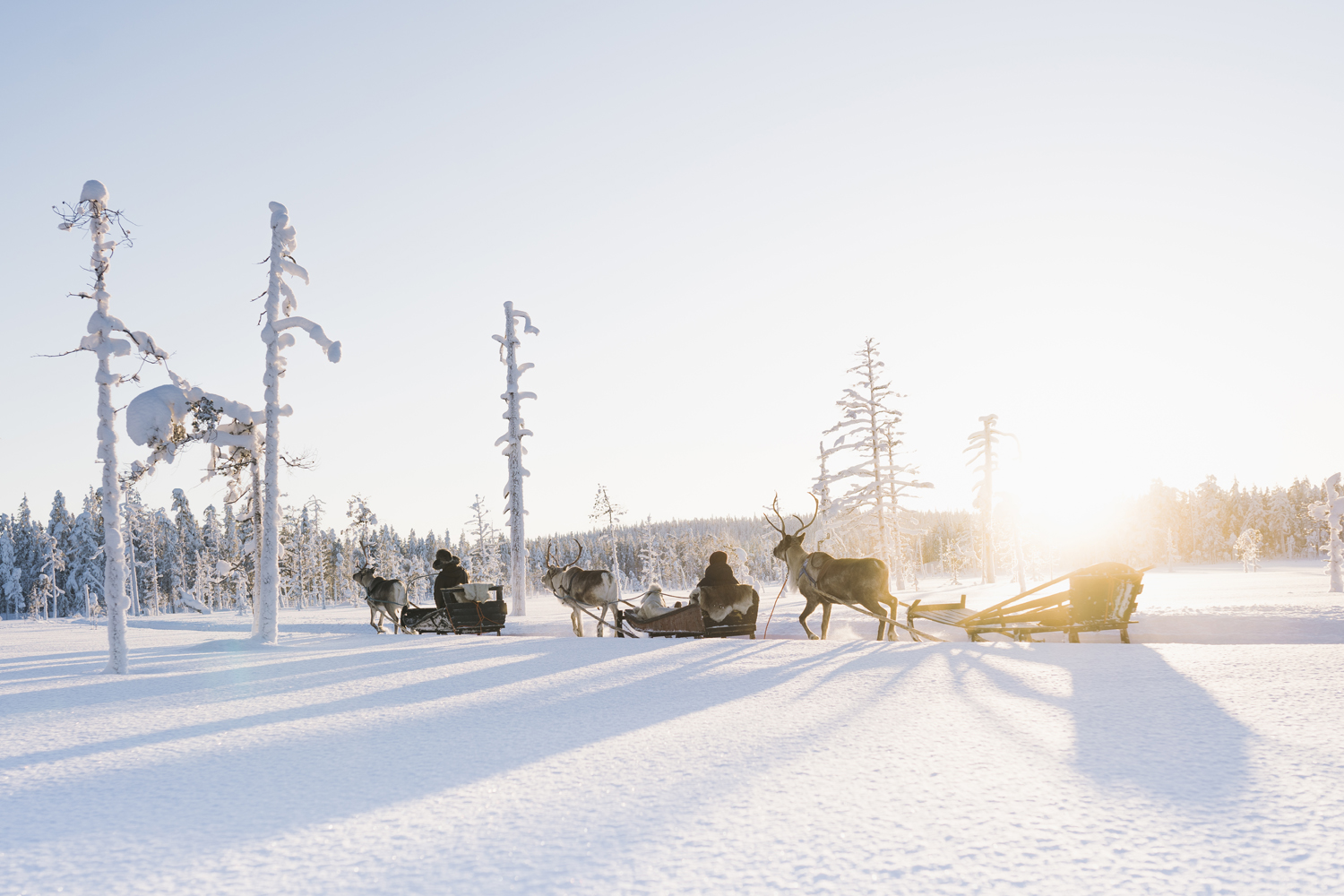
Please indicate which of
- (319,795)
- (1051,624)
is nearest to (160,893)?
(319,795)

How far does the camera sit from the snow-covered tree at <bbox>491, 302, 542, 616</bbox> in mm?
24000

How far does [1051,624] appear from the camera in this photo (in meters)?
10.2

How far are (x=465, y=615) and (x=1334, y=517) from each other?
30419 mm

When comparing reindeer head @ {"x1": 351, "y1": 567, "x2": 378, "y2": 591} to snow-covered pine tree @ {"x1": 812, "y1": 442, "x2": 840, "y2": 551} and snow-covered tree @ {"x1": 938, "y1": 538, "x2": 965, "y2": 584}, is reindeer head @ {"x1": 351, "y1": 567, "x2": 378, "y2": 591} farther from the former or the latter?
snow-covered tree @ {"x1": 938, "y1": 538, "x2": 965, "y2": 584}

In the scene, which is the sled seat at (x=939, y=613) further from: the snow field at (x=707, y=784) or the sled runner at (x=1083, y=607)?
the snow field at (x=707, y=784)

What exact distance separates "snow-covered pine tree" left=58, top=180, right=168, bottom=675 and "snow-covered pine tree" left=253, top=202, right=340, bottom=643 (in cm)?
398

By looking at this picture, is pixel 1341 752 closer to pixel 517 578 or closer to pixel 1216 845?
pixel 1216 845

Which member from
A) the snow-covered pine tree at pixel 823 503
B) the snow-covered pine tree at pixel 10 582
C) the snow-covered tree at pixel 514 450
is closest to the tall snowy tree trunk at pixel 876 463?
the snow-covered pine tree at pixel 823 503

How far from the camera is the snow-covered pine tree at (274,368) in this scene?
571 inches

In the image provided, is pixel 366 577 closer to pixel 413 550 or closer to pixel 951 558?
pixel 951 558

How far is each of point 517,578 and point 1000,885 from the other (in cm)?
2240

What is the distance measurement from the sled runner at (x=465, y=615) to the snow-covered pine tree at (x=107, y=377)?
541 centimetres

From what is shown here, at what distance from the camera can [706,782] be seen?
12.6ft

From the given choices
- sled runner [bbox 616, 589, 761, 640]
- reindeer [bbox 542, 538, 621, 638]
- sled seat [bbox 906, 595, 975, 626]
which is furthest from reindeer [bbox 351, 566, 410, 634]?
sled seat [bbox 906, 595, 975, 626]
